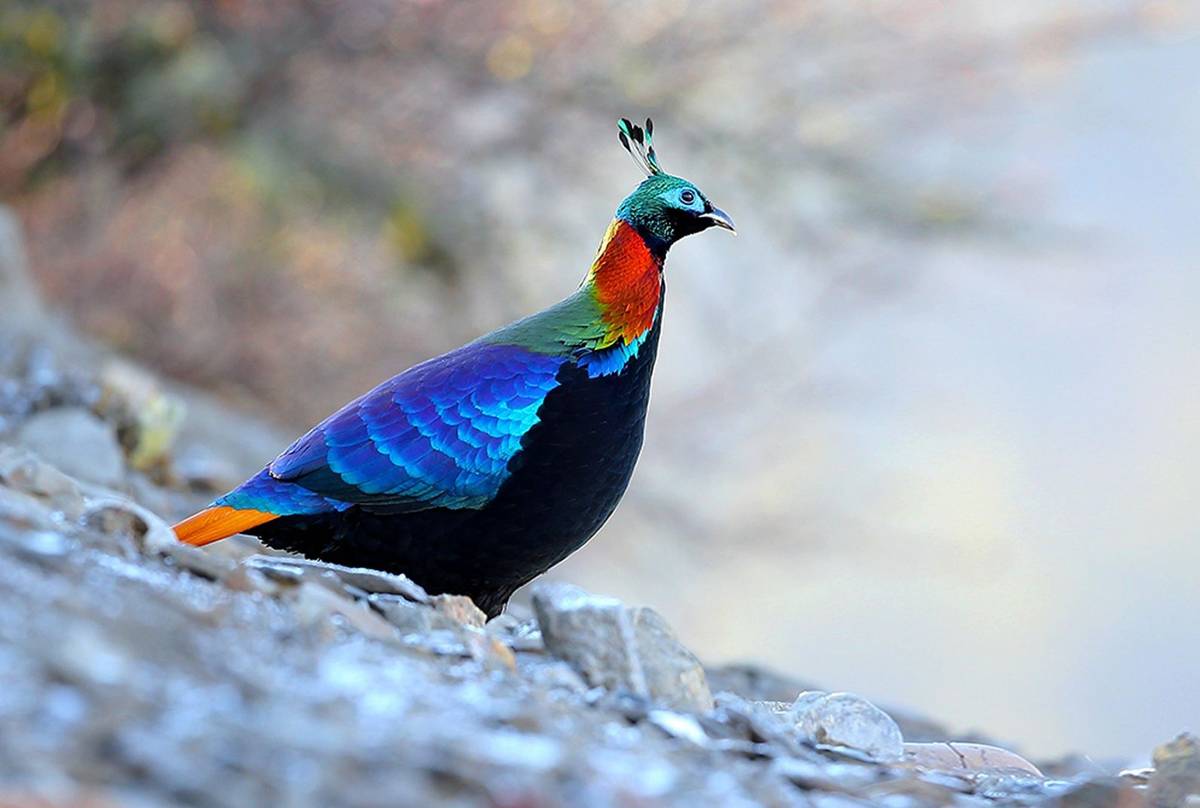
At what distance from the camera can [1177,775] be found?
9.19 ft

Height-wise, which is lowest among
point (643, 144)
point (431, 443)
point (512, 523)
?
point (512, 523)

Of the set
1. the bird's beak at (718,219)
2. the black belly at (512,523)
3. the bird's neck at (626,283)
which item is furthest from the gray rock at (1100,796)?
the bird's beak at (718,219)

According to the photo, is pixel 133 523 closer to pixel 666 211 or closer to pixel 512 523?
pixel 512 523

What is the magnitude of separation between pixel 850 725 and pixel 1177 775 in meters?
0.54

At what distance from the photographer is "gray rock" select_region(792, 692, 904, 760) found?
9.83 ft

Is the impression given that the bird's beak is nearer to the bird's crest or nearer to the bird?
the bird's crest

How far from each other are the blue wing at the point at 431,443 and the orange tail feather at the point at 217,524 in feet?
0.34

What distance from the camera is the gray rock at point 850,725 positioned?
3.00 m

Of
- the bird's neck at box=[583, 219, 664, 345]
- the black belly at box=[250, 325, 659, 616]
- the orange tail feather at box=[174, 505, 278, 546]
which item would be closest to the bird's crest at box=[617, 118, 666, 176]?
the bird's neck at box=[583, 219, 664, 345]

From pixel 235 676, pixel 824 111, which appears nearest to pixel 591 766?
pixel 235 676

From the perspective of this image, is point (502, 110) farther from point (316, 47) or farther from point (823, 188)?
point (823, 188)

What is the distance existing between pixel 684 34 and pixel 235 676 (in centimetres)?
738

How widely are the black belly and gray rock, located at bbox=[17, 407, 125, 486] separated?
1.73 metres

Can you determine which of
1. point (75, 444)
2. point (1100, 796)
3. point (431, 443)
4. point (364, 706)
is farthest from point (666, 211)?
point (75, 444)
